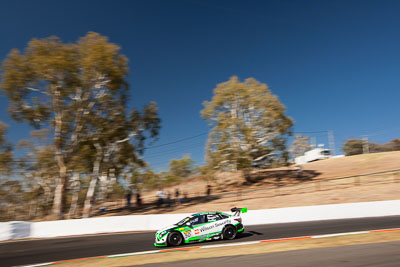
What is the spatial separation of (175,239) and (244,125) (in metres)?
25.3

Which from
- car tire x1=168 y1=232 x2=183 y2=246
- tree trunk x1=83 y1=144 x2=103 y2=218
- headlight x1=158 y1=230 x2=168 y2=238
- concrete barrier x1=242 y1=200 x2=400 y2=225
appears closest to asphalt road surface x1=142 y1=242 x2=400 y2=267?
car tire x1=168 y1=232 x2=183 y2=246

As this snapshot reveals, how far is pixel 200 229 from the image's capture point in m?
12.0

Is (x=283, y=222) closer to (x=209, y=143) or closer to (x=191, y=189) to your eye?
(x=209, y=143)

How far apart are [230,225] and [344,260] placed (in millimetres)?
5548

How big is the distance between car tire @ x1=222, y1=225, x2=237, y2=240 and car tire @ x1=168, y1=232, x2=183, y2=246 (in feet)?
6.29

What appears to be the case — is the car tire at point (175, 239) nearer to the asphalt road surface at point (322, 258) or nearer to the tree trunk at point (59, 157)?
the asphalt road surface at point (322, 258)

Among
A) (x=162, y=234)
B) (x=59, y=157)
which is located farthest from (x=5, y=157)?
(x=162, y=234)

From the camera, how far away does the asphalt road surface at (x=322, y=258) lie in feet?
23.9

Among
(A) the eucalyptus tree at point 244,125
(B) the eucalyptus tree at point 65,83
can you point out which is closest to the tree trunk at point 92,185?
(B) the eucalyptus tree at point 65,83

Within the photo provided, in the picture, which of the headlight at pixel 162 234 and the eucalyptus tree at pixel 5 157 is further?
the eucalyptus tree at pixel 5 157

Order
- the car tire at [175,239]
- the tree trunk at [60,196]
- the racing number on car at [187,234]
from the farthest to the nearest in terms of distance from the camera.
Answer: the tree trunk at [60,196] < the racing number on car at [187,234] < the car tire at [175,239]

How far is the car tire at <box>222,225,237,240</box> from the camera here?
12322 millimetres

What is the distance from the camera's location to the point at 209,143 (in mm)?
38062

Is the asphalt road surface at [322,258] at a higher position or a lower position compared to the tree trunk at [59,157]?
lower
